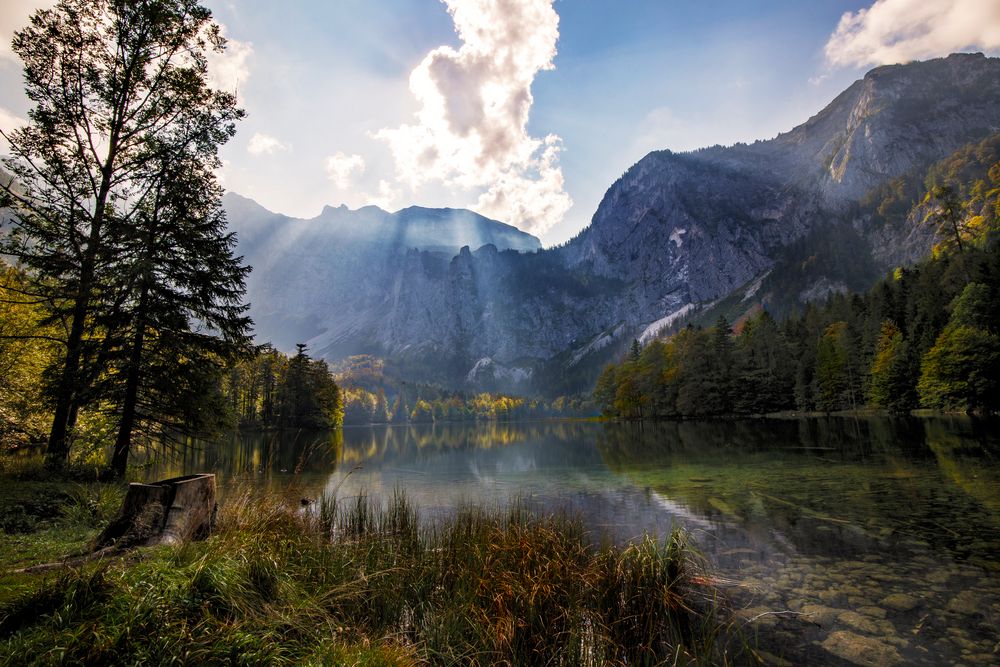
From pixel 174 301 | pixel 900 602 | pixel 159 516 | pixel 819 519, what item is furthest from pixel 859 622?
pixel 174 301

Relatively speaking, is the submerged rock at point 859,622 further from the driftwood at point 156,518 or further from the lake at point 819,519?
the driftwood at point 156,518

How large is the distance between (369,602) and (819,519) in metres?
12.0

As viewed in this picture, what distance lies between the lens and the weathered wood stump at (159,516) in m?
6.64

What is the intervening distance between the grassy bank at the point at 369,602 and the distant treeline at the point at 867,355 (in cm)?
4965

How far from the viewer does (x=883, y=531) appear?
10.7 m

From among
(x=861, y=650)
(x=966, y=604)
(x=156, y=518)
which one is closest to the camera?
(x=861, y=650)

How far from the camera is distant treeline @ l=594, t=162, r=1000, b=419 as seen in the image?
135 feet

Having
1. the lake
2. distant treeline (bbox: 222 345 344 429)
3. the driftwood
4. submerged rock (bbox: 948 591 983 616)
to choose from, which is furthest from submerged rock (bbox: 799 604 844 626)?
distant treeline (bbox: 222 345 344 429)

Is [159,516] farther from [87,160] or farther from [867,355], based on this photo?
[867,355]

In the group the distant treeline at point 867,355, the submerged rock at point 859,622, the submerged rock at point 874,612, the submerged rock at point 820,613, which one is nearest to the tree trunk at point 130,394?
the submerged rock at point 820,613

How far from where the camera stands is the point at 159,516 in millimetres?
7102

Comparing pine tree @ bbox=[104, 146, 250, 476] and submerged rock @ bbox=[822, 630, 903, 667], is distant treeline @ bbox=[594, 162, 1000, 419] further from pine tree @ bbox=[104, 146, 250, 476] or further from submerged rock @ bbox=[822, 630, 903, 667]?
pine tree @ bbox=[104, 146, 250, 476]

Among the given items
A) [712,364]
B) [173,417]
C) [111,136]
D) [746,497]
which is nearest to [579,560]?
[746,497]

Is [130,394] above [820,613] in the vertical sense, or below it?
above
